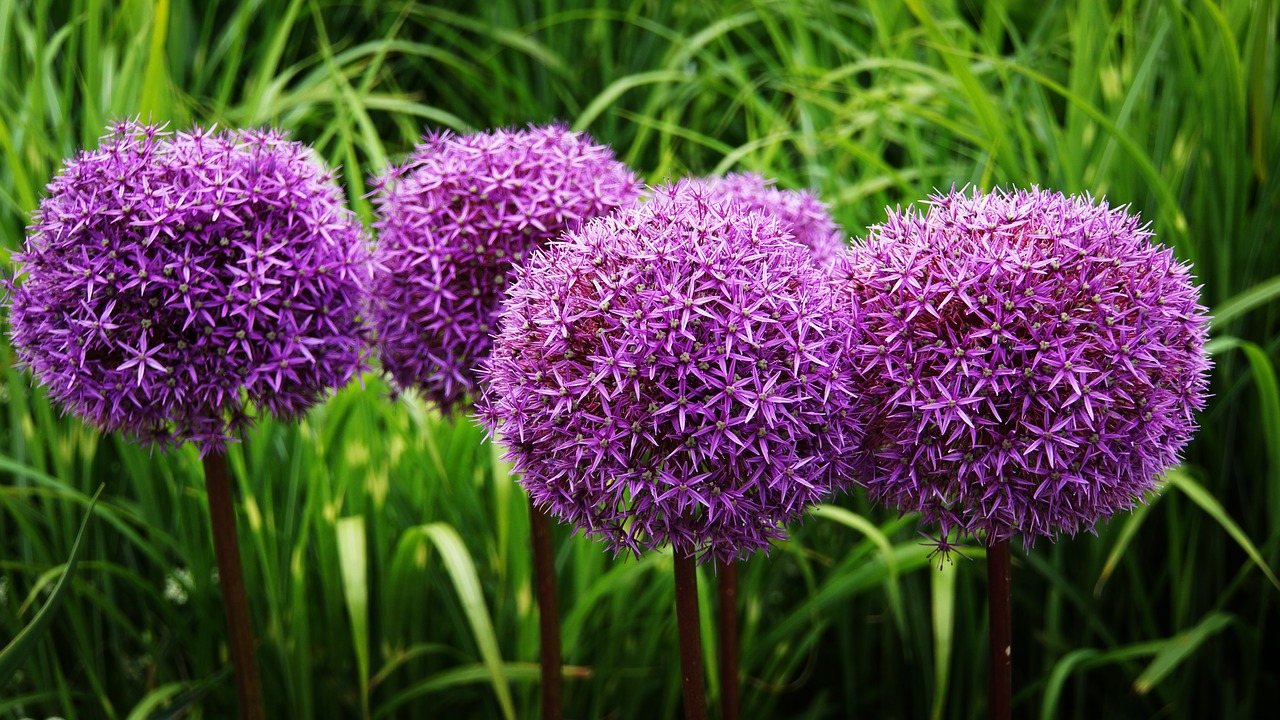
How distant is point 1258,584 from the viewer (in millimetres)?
2994

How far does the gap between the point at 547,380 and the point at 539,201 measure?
1.74ft

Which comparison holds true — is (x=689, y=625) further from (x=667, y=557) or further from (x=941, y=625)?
(x=667, y=557)

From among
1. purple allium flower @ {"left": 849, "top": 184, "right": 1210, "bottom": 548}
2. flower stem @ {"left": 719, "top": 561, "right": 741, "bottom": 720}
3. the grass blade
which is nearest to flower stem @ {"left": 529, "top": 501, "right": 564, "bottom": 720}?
the grass blade

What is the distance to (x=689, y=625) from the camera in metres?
1.62

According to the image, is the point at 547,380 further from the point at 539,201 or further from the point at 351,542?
the point at 351,542

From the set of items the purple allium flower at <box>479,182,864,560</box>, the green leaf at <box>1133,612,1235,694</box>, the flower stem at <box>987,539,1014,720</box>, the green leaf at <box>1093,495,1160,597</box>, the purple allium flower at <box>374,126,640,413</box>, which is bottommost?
the green leaf at <box>1133,612,1235,694</box>

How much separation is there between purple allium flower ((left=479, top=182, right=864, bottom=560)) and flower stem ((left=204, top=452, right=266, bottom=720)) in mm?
680

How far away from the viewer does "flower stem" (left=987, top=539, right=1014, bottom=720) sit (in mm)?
1664

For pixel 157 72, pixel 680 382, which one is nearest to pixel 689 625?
pixel 680 382

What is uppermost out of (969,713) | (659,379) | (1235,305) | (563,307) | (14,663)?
(1235,305)

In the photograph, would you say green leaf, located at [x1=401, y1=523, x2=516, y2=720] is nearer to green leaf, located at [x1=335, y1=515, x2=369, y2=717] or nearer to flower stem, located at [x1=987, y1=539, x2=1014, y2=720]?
green leaf, located at [x1=335, y1=515, x2=369, y2=717]

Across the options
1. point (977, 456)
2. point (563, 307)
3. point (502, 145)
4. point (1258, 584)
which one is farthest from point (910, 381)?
point (1258, 584)

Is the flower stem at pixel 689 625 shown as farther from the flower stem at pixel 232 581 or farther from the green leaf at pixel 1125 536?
the green leaf at pixel 1125 536

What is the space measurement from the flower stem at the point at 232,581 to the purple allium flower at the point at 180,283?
105 mm
